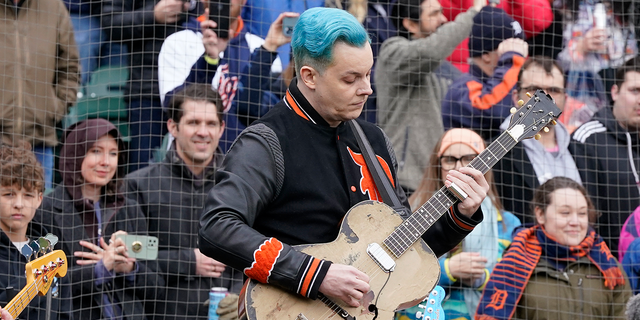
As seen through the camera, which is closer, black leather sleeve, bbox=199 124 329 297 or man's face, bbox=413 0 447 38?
black leather sleeve, bbox=199 124 329 297

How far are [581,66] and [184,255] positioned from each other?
3818mm

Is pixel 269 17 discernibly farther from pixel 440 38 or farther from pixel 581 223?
pixel 581 223

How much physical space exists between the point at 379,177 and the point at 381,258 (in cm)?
34

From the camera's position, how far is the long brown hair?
5605 mm

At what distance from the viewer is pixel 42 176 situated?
5145mm

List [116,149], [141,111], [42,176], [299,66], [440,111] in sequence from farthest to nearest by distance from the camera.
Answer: [440,111], [141,111], [116,149], [42,176], [299,66]

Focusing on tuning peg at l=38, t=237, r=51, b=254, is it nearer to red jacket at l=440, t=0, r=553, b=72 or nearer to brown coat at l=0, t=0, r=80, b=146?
brown coat at l=0, t=0, r=80, b=146

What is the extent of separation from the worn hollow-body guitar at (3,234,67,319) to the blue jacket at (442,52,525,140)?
3240 mm

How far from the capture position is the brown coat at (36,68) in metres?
5.68

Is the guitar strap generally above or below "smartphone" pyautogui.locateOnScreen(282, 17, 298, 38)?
below

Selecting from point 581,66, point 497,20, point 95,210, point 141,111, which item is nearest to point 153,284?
point 95,210

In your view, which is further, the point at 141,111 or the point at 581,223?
the point at 141,111

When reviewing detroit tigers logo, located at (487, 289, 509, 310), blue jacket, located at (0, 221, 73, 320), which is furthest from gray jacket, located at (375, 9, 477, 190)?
blue jacket, located at (0, 221, 73, 320)

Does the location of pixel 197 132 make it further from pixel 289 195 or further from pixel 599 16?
pixel 599 16
